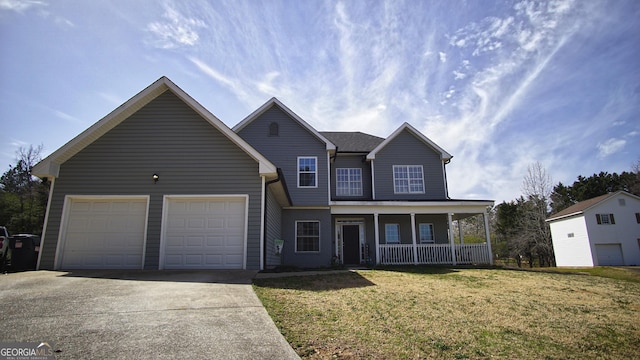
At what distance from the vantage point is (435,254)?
15.7 m

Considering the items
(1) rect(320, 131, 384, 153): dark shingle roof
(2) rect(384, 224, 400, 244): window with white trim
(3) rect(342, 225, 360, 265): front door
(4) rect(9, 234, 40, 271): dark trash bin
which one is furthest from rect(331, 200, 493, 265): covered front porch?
(4) rect(9, 234, 40, 271): dark trash bin

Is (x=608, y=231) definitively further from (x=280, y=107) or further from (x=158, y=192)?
(x=158, y=192)

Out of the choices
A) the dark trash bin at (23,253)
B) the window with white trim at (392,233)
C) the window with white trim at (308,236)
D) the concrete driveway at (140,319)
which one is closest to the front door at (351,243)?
the window with white trim at (392,233)

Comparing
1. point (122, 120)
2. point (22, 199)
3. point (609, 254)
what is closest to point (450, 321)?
point (122, 120)

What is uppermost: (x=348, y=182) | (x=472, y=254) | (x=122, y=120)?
(x=122, y=120)

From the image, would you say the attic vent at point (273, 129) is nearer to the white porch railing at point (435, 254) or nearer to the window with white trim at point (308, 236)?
the window with white trim at point (308, 236)

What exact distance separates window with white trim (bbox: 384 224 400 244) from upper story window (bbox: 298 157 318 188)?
16.0 feet

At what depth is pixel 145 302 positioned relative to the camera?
205 inches

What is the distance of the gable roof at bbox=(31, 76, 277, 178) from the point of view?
967cm

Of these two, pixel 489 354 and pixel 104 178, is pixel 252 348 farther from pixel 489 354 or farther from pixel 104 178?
pixel 104 178

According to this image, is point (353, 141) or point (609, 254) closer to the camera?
point (353, 141)

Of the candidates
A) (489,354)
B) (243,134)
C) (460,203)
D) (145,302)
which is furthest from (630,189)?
(145,302)

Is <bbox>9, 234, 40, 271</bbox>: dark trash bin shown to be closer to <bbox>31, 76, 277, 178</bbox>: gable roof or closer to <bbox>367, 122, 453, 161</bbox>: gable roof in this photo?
<bbox>31, 76, 277, 178</bbox>: gable roof

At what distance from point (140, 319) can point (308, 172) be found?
12.1 meters
